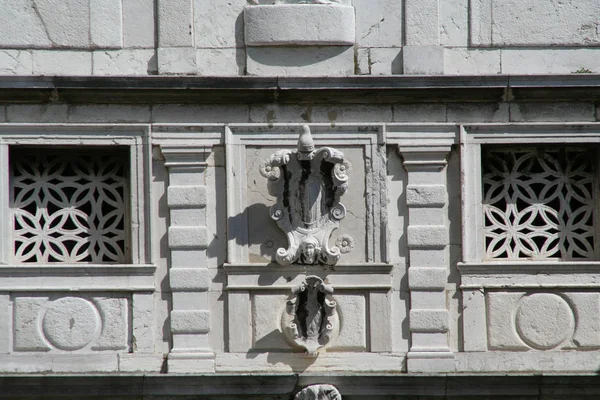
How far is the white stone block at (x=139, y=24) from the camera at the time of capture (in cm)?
1397

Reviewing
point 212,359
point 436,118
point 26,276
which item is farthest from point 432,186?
point 26,276

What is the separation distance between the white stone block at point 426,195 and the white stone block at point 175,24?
2.40m

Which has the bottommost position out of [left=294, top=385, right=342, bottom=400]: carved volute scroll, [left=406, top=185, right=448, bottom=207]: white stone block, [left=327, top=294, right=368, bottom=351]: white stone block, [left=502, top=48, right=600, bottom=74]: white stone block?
[left=294, top=385, right=342, bottom=400]: carved volute scroll

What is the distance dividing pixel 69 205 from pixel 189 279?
1314 mm

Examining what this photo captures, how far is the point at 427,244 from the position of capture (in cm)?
1384

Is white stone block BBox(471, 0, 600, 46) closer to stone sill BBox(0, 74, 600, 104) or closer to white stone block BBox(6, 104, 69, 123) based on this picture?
stone sill BBox(0, 74, 600, 104)

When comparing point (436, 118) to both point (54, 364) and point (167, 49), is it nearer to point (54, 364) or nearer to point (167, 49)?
point (167, 49)

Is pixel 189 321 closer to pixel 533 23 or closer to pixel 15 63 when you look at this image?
pixel 15 63

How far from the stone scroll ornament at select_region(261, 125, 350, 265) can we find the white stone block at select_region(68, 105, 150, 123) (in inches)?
47.3

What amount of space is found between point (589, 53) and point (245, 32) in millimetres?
3150

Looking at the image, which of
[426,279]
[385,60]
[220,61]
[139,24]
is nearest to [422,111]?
[385,60]

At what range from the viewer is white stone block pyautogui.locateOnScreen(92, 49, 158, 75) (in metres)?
13.9

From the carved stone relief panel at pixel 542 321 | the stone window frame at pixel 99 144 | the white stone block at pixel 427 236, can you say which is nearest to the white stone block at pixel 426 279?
the white stone block at pixel 427 236

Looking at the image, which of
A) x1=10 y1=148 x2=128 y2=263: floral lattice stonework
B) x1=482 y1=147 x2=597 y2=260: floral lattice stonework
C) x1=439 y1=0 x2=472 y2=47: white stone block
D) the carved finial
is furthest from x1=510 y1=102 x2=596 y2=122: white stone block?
x1=10 y1=148 x2=128 y2=263: floral lattice stonework
